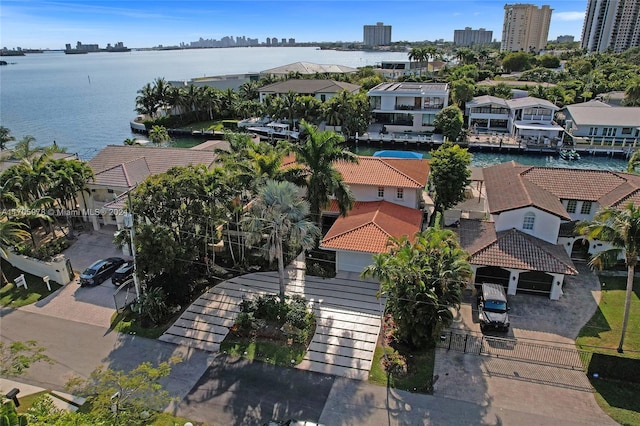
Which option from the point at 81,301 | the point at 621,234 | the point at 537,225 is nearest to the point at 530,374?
the point at 621,234

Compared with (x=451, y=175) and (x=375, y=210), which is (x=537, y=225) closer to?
(x=451, y=175)

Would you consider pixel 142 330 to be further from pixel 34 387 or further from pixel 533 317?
pixel 533 317

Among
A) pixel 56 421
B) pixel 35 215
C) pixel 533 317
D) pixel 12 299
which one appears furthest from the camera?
pixel 35 215

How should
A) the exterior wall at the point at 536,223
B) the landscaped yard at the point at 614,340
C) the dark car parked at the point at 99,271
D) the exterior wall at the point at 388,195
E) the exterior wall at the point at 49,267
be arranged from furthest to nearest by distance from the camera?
the exterior wall at the point at 388,195 → the exterior wall at the point at 49,267 → the dark car parked at the point at 99,271 → the exterior wall at the point at 536,223 → the landscaped yard at the point at 614,340

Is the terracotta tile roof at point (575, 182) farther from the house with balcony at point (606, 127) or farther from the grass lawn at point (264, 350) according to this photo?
the house with balcony at point (606, 127)

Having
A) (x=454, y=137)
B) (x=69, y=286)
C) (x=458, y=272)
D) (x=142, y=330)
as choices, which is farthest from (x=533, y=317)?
→ (x=454, y=137)

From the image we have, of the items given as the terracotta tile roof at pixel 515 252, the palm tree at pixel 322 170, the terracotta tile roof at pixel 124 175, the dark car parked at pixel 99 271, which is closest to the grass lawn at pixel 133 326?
the dark car parked at pixel 99 271

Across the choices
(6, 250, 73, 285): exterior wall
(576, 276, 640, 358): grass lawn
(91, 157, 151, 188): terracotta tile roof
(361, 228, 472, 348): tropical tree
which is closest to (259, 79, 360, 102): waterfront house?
(91, 157, 151, 188): terracotta tile roof

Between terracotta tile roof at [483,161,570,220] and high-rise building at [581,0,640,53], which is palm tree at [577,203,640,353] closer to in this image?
terracotta tile roof at [483,161,570,220]
